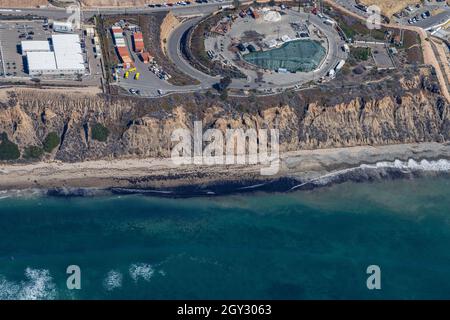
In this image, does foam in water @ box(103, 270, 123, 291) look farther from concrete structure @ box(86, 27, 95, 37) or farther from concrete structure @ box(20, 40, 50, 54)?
concrete structure @ box(86, 27, 95, 37)

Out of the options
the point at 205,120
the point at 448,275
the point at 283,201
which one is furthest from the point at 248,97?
the point at 448,275

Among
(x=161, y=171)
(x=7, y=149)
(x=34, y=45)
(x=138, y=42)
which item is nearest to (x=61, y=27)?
(x=34, y=45)

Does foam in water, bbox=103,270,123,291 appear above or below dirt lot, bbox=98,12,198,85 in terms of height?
below

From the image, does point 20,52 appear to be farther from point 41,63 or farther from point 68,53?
point 68,53

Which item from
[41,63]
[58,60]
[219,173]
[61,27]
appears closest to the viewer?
[219,173]

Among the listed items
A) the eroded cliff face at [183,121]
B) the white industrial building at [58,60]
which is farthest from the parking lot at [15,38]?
the eroded cliff face at [183,121]

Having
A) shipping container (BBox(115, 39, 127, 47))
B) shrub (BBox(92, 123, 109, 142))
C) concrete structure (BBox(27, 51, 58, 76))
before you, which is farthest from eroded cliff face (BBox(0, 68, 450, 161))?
shipping container (BBox(115, 39, 127, 47))
